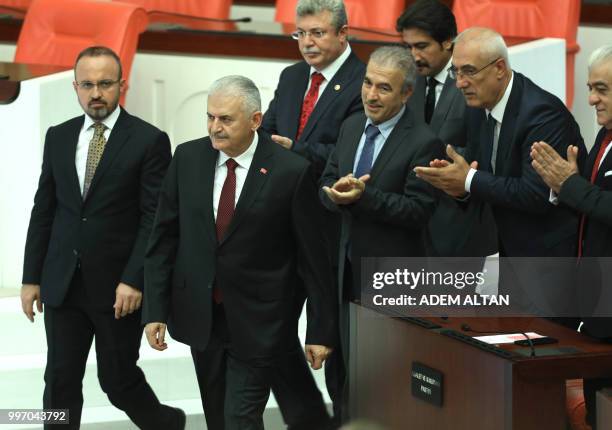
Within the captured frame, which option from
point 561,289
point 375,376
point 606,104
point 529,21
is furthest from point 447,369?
point 529,21

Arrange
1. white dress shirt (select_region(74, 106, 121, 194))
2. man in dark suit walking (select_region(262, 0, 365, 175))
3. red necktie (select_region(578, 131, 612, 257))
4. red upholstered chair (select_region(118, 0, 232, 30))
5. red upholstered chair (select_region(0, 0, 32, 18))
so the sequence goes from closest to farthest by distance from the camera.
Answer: red necktie (select_region(578, 131, 612, 257)) → white dress shirt (select_region(74, 106, 121, 194)) → man in dark suit walking (select_region(262, 0, 365, 175)) → red upholstered chair (select_region(0, 0, 32, 18)) → red upholstered chair (select_region(118, 0, 232, 30))

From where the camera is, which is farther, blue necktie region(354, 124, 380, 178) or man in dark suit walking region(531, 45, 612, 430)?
blue necktie region(354, 124, 380, 178)

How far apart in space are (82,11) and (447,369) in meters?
3.02

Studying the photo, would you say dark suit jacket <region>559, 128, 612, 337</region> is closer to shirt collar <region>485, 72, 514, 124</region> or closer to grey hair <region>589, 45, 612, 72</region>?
grey hair <region>589, 45, 612, 72</region>

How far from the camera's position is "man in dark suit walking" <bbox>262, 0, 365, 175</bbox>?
3568mm

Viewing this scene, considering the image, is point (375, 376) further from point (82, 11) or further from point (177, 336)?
point (82, 11)

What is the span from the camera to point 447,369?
261 centimetres

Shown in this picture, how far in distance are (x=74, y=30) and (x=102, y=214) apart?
1.91 meters

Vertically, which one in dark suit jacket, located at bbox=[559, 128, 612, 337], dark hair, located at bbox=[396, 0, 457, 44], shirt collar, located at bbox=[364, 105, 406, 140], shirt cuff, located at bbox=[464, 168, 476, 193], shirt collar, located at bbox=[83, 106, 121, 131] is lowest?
dark suit jacket, located at bbox=[559, 128, 612, 337]

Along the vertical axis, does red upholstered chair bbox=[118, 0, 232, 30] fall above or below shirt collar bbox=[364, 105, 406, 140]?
above

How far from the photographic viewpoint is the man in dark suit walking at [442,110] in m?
3.32

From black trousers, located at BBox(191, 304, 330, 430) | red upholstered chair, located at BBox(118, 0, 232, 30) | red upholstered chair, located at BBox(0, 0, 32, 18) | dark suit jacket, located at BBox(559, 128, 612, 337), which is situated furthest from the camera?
red upholstered chair, located at BBox(118, 0, 232, 30)

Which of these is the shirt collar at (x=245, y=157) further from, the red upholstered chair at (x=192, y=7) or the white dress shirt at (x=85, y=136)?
the red upholstered chair at (x=192, y=7)

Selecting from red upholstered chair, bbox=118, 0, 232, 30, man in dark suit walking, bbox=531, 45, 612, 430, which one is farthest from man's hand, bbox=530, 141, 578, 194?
red upholstered chair, bbox=118, 0, 232, 30
